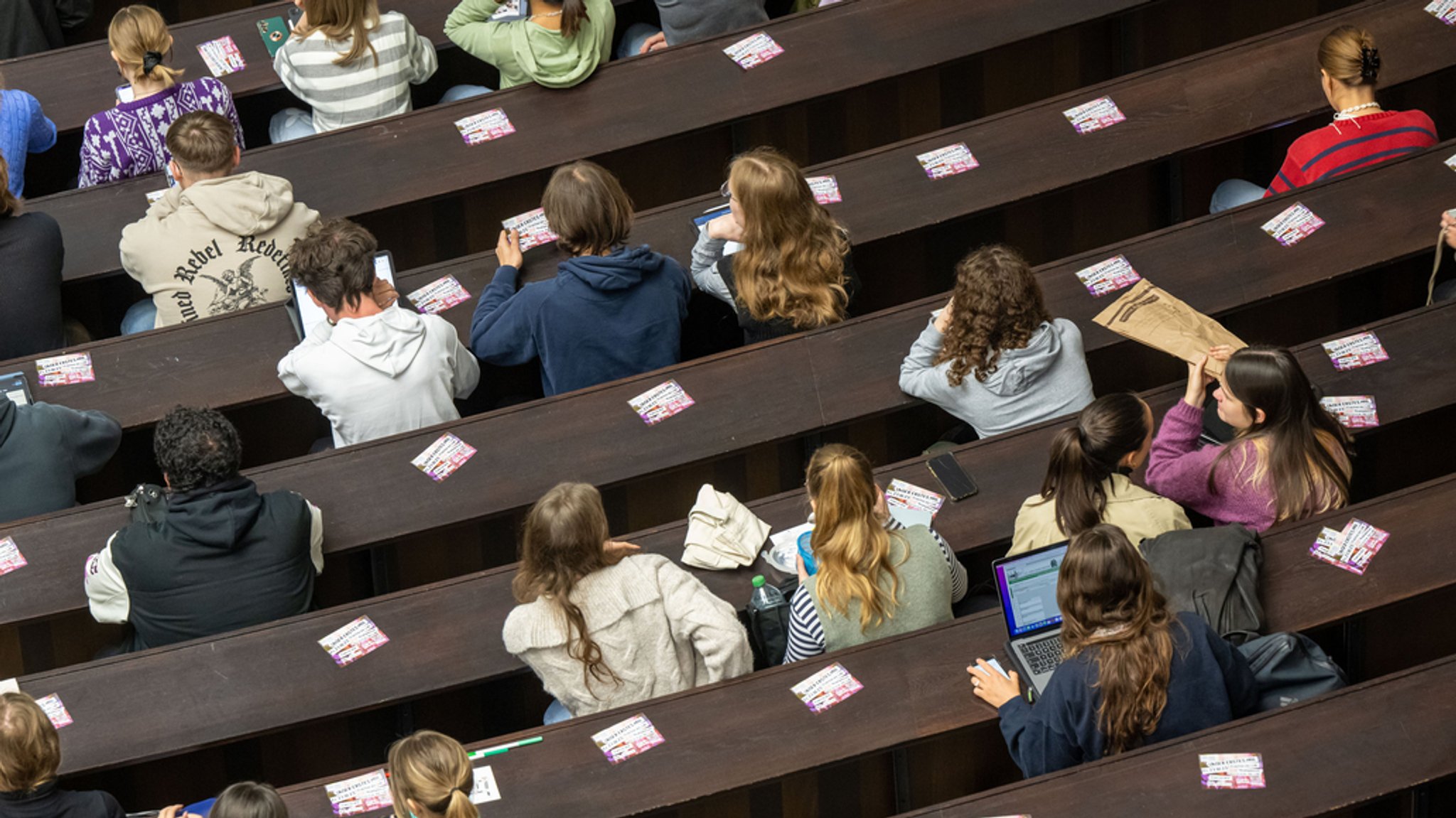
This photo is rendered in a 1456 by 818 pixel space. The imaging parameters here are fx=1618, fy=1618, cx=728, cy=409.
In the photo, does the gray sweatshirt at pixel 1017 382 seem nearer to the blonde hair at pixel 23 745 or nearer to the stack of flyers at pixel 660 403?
the stack of flyers at pixel 660 403

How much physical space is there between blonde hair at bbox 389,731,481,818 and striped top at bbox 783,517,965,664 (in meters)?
0.97

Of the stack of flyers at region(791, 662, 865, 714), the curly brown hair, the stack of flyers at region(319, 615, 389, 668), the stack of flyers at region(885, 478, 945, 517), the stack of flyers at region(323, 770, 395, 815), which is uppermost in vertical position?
the curly brown hair

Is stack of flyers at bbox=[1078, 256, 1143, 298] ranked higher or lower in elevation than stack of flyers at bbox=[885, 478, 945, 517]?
higher

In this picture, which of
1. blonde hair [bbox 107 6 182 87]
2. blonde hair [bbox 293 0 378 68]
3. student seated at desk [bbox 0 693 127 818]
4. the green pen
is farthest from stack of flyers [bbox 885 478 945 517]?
blonde hair [bbox 107 6 182 87]

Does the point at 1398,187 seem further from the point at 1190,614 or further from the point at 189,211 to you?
the point at 189,211

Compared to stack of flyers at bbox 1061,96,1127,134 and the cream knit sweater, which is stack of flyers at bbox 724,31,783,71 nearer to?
stack of flyers at bbox 1061,96,1127,134

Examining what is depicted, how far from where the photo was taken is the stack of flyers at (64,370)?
4.46 metres

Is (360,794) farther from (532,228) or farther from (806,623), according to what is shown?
(532,228)

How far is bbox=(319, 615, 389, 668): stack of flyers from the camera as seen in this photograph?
383cm

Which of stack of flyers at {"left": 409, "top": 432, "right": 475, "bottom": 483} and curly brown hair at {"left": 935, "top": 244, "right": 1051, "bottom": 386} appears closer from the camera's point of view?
curly brown hair at {"left": 935, "top": 244, "right": 1051, "bottom": 386}

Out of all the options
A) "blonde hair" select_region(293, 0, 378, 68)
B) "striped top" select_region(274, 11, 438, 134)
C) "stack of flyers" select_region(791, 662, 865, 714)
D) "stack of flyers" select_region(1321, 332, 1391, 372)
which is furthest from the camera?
"striped top" select_region(274, 11, 438, 134)

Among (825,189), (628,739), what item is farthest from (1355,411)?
(628,739)

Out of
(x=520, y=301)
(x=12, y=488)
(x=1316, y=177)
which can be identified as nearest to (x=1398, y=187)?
(x=1316, y=177)

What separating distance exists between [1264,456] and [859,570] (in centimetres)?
102
